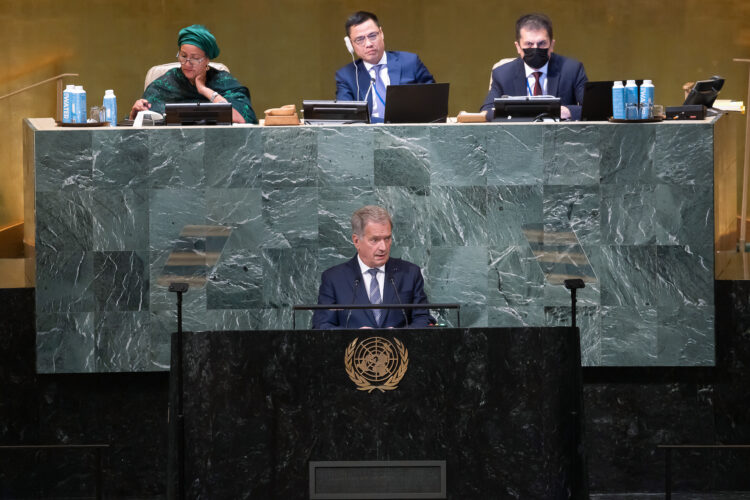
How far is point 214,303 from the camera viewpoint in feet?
17.1

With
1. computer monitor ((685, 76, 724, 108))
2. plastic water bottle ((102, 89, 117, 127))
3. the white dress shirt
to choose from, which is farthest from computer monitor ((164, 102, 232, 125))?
computer monitor ((685, 76, 724, 108))

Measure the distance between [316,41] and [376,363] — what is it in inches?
197

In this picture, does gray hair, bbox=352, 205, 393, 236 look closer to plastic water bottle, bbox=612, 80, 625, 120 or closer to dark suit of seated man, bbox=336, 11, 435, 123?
plastic water bottle, bbox=612, 80, 625, 120

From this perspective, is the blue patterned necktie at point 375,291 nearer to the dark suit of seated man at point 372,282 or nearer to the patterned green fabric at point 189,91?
the dark suit of seated man at point 372,282

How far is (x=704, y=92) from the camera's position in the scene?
550 cm

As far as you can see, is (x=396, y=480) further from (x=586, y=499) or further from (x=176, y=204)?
(x=176, y=204)

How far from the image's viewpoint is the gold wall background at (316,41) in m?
8.59

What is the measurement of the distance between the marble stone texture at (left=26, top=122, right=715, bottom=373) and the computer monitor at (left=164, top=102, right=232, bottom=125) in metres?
0.10

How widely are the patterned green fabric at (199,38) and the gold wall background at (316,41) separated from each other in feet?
9.20

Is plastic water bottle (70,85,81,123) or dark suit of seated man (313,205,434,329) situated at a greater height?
plastic water bottle (70,85,81,123)

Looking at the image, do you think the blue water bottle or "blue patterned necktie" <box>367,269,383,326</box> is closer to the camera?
"blue patterned necktie" <box>367,269,383,326</box>

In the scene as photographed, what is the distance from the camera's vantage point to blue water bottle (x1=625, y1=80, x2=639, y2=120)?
521cm

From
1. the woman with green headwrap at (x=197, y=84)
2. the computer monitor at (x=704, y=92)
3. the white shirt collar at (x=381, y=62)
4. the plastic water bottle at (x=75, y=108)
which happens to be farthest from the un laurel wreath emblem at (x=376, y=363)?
the white shirt collar at (x=381, y=62)

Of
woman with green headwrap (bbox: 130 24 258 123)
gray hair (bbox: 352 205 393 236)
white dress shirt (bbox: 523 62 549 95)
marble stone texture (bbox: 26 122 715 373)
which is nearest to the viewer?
gray hair (bbox: 352 205 393 236)
